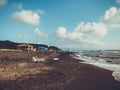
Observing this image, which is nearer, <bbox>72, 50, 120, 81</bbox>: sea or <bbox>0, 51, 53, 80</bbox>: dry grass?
<bbox>0, 51, 53, 80</bbox>: dry grass

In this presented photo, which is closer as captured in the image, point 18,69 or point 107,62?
point 18,69

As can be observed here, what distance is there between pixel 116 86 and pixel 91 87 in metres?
1.89

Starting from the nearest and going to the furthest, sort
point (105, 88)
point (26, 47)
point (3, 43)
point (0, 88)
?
point (0, 88)
point (105, 88)
point (26, 47)
point (3, 43)

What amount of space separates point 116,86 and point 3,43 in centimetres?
7872

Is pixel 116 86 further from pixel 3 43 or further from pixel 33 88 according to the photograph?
pixel 3 43

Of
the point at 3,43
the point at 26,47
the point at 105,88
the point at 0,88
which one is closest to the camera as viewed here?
the point at 0,88

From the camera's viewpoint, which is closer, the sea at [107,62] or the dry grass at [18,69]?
the dry grass at [18,69]

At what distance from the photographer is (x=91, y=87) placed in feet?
39.6

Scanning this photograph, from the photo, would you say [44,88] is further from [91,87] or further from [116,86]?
[116,86]

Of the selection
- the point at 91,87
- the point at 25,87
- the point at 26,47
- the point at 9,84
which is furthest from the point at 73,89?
the point at 26,47

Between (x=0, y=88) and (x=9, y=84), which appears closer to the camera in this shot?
(x=0, y=88)

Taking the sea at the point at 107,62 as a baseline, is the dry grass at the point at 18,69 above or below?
above

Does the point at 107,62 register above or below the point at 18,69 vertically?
below

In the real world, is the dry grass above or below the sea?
above
